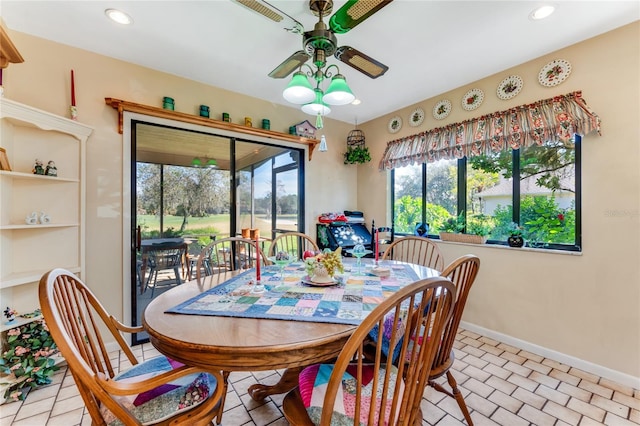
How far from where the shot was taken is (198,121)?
2.93 m

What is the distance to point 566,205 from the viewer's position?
249 centimetres

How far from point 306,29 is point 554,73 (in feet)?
7.31

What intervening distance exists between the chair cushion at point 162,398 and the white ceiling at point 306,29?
88.1 inches

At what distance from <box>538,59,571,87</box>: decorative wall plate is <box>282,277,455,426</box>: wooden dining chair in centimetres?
258

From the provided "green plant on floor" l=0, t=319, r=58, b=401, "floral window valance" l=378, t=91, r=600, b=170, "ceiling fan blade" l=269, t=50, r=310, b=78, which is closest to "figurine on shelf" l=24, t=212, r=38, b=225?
"green plant on floor" l=0, t=319, r=58, b=401

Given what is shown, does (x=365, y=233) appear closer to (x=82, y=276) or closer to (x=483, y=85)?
(x=483, y=85)

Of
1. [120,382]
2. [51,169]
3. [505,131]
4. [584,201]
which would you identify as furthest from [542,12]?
[51,169]

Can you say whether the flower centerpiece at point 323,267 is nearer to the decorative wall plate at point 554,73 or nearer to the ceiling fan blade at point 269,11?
the ceiling fan blade at point 269,11

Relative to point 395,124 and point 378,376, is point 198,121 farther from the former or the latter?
point 378,376

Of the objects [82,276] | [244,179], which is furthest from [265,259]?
[82,276]

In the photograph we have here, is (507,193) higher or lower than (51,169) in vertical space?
lower

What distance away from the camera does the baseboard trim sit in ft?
6.77

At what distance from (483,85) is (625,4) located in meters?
1.09

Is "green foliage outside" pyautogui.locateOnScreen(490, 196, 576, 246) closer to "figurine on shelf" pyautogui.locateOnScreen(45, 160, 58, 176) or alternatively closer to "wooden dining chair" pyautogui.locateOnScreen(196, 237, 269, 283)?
"wooden dining chair" pyautogui.locateOnScreen(196, 237, 269, 283)
